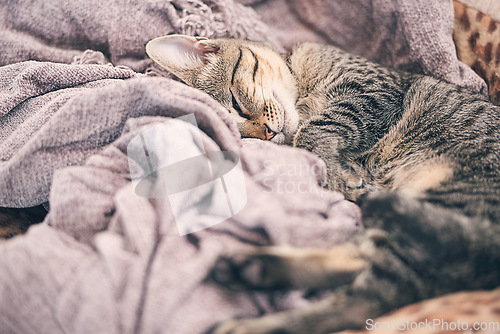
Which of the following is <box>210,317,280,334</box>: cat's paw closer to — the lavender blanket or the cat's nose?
the lavender blanket

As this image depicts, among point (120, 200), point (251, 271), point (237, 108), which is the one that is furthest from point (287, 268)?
point (237, 108)

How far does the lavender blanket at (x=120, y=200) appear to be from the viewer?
0.53m

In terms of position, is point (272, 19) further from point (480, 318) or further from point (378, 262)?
point (480, 318)

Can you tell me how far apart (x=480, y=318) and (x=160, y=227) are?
2.06ft

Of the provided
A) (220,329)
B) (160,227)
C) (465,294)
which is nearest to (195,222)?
(160,227)

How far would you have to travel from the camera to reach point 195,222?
25.2 inches

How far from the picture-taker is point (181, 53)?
1283 millimetres

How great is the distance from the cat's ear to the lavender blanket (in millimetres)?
163

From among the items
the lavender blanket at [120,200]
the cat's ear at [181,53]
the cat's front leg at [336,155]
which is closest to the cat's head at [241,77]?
the cat's ear at [181,53]

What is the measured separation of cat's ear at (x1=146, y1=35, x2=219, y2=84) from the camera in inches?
47.7

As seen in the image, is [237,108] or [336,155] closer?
[336,155]

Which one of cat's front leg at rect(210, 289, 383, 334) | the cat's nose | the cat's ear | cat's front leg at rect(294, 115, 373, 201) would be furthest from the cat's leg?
the cat's ear

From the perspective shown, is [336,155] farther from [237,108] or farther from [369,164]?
[237,108]

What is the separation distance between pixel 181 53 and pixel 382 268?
110 centimetres
